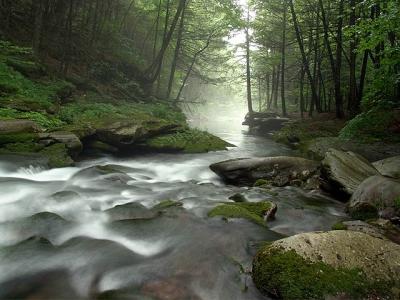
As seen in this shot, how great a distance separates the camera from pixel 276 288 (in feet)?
11.4

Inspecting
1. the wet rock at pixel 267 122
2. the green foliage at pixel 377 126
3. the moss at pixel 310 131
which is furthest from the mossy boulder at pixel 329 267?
the wet rock at pixel 267 122

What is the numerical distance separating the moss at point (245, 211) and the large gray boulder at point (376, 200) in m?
1.68

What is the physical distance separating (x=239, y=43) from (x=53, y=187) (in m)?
26.1

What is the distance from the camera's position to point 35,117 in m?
9.83

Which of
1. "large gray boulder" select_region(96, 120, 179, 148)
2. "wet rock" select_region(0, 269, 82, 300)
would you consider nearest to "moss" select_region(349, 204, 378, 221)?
"wet rock" select_region(0, 269, 82, 300)

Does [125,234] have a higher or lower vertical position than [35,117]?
lower

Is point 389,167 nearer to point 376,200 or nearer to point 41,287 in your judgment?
point 376,200

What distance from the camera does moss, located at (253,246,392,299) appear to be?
3.28 m

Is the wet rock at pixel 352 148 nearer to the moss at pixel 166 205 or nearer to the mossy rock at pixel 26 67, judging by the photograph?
the moss at pixel 166 205

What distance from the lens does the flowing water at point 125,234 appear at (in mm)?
3752

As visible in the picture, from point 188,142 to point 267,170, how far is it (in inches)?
192

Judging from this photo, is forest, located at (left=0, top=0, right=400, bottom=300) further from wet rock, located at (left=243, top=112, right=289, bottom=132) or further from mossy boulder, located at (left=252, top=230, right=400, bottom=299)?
wet rock, located at (left=243, top=112, right=289, bottom=132)

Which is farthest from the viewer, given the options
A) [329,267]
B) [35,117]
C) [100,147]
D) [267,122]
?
[267,122]

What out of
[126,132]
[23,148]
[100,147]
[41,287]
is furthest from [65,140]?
[41,287]
